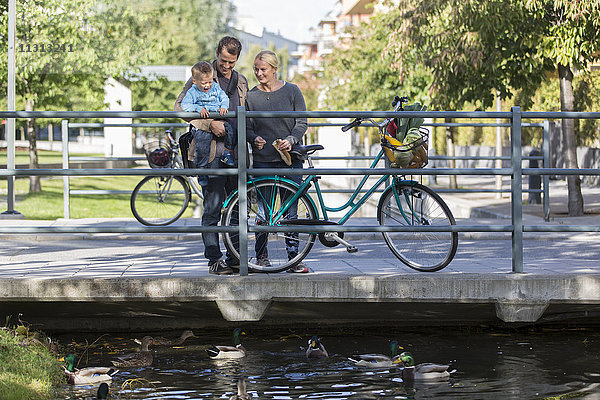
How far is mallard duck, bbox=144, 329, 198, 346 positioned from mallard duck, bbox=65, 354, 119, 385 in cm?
83

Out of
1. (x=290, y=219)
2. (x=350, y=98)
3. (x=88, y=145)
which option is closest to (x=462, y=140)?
(x=350, y=98)

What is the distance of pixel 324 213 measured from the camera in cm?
773

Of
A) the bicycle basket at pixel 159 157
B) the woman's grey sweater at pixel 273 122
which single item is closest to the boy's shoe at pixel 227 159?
the woman's grey sweater at pixel 273 122

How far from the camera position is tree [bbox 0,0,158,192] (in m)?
25.1

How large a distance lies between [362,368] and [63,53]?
812 inches

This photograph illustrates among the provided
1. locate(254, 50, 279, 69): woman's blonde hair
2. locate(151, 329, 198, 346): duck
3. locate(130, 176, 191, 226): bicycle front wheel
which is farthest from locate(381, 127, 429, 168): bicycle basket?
locate(130, 176, 191, 226): bicycle front wheel

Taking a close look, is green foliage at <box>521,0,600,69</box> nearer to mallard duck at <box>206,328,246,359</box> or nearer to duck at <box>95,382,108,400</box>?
mallard duck at <box>206,328,246,359</box>

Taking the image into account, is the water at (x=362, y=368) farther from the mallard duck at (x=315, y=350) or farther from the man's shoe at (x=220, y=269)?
the man's shoe at (x=220, y=269)

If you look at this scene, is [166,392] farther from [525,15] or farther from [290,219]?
[525,15]

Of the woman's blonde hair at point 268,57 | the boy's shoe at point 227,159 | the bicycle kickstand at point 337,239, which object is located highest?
the woman's blonde hair at point 268,57

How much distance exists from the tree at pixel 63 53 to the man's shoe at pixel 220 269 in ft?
56.5

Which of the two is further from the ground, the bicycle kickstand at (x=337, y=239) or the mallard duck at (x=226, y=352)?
the bicycle kickstand at (x=337, y=239)

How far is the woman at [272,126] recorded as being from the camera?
7.69 m

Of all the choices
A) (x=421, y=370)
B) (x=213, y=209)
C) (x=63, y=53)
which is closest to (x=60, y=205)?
(x=63, y=53)
